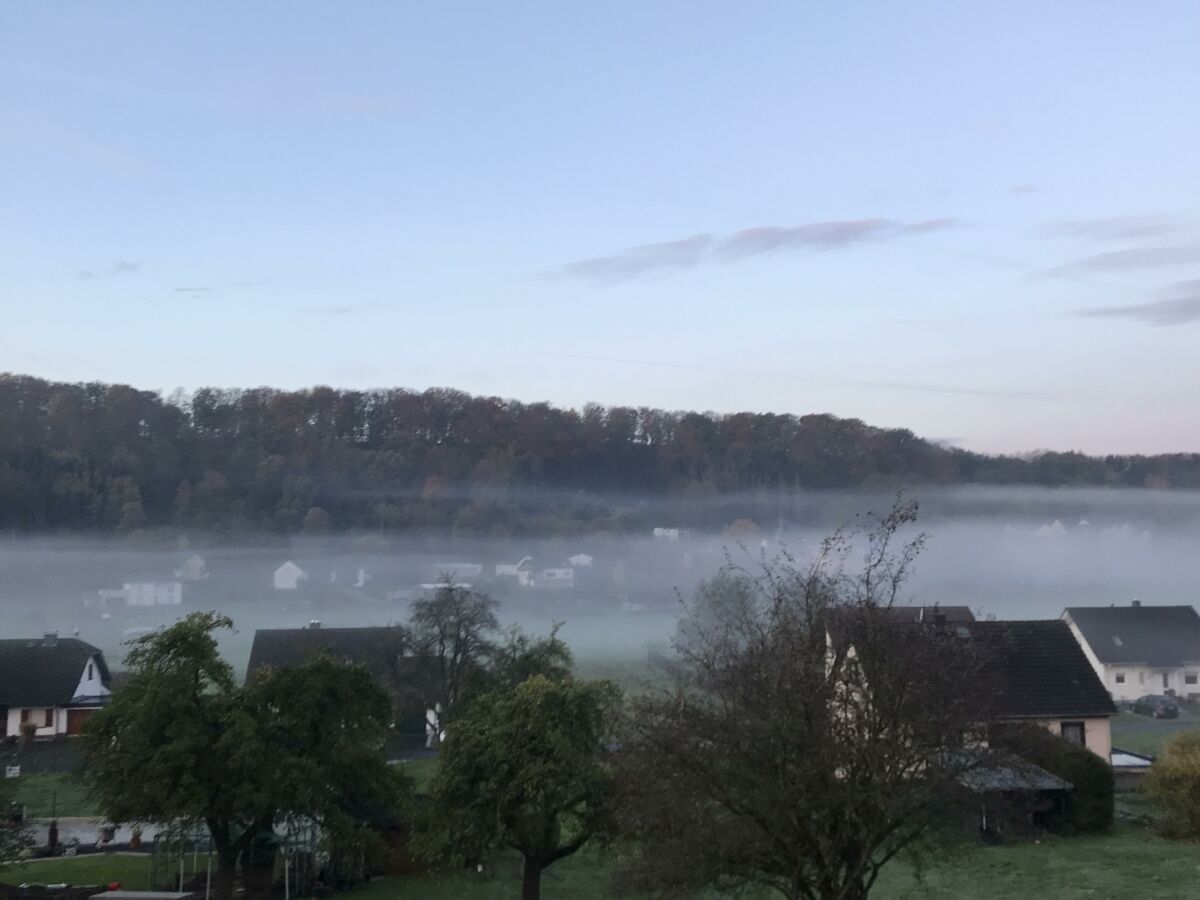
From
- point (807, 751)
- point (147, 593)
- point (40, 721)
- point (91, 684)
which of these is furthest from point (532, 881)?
point (147, 593)

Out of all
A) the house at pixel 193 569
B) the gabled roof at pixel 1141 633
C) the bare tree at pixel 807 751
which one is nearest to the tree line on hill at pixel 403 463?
the house at pixel 193 569

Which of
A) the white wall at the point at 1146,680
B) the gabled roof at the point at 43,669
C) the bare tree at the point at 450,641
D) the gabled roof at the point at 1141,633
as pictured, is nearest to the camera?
the bare tree at the point at 450,641

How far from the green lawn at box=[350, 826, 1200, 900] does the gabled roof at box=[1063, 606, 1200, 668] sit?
3410cm

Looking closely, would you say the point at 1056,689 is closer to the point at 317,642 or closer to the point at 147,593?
the point at 317,642

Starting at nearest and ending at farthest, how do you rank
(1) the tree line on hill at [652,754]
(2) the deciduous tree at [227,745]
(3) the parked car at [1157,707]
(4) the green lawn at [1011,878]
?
1. (1) the tree line on hill at [652,754]
2. (4) the green lawn at [1011,878]
3. (2) the deciduous tree at [227,745]
4. (3) the parked car at [1157,707]

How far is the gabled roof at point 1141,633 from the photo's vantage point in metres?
58.7

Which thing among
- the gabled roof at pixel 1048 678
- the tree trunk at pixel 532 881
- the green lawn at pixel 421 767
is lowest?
the green lawn at pixel 421 767

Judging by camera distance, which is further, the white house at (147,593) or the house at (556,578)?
the house at (556,578)

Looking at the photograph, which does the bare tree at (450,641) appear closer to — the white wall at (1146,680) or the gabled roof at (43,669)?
the gabled roof at (43,669)

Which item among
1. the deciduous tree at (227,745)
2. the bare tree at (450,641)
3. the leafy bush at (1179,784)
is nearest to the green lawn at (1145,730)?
the leafy bush at (1179,784)

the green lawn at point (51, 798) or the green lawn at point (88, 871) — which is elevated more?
the green lawn at point (88, 871)

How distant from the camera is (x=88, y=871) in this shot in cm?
2578

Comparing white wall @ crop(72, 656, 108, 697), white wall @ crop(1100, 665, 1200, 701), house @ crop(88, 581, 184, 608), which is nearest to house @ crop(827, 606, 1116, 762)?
white wall @ crop(1100, 665, 1200, 701)

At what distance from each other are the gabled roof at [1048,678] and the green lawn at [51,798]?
1006 inches
